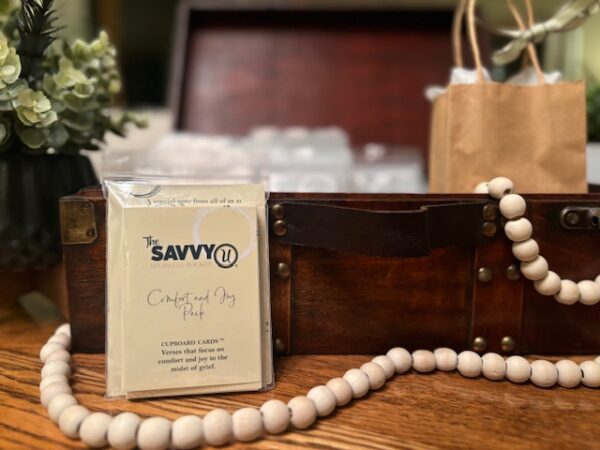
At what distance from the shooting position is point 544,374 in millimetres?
483

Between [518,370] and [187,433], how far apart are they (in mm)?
349

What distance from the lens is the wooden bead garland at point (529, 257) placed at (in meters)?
0.49

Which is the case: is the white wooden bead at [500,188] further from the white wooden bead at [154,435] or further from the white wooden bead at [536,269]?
the white wooden bead at [154,435]

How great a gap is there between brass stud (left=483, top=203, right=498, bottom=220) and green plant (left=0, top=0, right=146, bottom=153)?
506 millimetres

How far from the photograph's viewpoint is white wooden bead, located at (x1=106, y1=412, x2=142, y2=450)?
38 centimetres

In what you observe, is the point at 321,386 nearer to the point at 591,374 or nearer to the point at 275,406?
the point at 275,406

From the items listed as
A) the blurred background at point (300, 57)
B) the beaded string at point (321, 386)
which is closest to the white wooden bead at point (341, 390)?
the beaded string at point (321, 386)

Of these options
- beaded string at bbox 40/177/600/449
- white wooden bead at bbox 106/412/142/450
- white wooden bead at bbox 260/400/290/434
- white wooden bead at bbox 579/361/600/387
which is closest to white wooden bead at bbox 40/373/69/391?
beaded string at bbox 40/177/600/449

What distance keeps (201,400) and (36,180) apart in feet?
1.12

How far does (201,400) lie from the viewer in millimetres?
447

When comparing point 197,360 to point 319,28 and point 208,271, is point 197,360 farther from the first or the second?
point 319,28

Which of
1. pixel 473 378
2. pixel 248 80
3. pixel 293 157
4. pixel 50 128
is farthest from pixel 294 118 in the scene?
pixel 473 378

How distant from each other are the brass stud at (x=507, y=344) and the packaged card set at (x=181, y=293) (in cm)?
29

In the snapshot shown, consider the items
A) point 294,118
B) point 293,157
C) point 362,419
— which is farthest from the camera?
point 294,118
